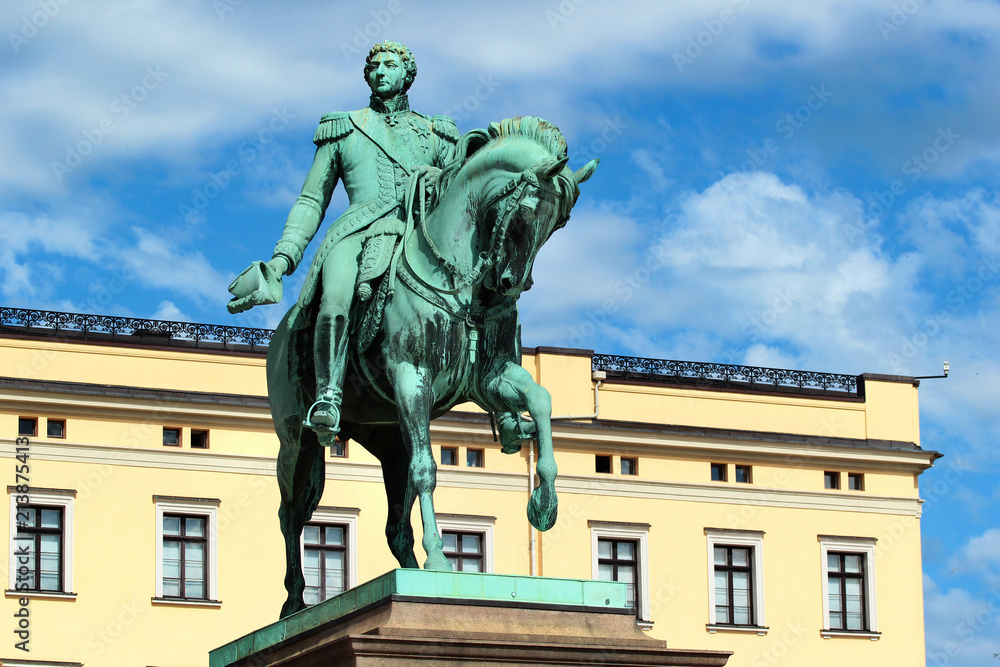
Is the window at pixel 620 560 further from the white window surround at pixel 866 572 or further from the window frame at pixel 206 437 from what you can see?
the window frame at pixel 206 437

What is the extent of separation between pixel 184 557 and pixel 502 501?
6221mm

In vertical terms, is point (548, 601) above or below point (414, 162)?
below

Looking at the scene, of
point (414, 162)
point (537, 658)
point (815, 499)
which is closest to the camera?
point (537, 658)

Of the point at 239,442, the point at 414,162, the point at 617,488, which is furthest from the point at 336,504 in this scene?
the point at 414,162

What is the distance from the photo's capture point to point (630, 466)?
4066cm

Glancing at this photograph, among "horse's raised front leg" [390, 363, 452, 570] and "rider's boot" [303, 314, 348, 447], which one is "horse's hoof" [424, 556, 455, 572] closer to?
"horse's raised front leg" [390, 363, 452, 570]

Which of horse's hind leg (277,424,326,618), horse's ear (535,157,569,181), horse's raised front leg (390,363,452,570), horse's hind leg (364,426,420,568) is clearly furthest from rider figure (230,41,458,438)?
horse's ear (535,157,569,181)

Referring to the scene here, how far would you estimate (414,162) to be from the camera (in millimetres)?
11422

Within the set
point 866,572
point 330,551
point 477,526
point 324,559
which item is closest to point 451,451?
point 477,526

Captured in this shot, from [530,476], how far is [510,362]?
2828 cm

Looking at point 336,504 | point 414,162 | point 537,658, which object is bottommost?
point 537,658

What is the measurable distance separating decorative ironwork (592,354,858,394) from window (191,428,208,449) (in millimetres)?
7834

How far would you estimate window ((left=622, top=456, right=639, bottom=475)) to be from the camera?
40.6 meters

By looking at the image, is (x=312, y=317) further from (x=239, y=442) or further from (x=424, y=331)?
(x=239, y=442)
